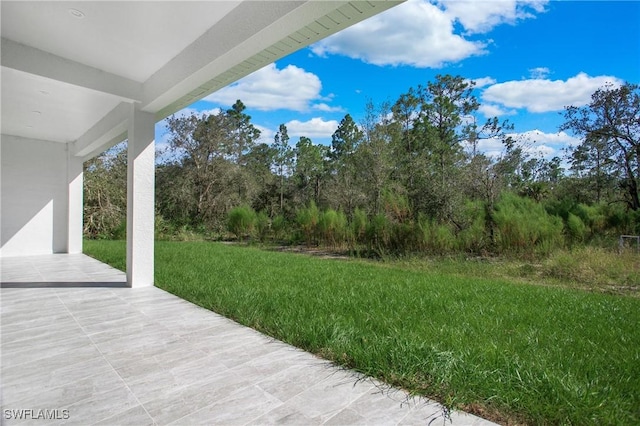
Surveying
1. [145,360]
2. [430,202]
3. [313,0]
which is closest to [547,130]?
[430,202]

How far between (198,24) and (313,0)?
1.62 metres

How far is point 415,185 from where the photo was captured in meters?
10.3

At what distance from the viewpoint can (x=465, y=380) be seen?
2158 mm

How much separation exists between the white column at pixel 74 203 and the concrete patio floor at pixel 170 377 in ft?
18.5

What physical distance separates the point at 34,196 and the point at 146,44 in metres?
6.97

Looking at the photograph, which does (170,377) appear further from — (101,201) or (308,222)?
(101,201)

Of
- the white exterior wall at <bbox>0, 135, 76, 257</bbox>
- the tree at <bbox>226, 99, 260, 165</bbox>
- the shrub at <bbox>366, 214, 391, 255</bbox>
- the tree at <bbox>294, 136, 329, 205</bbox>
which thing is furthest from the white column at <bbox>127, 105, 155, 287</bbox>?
the tree at <bbox>226, 99, 260, 165</bbox>

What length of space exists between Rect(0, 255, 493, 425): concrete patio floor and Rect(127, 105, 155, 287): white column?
1.35 meters

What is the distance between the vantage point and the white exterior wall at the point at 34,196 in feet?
26.3

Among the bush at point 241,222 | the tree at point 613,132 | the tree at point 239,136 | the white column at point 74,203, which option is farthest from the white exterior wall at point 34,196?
the tree at point 613,132

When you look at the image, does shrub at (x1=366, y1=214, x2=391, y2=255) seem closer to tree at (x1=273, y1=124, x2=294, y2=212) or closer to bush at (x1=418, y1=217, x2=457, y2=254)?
bush at (x1=418, y1=217, x2=457, y2=254)

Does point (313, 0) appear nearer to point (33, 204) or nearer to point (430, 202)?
point (430, 202)

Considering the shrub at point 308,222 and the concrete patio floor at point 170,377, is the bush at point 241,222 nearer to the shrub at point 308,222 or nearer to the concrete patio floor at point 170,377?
the shrub at point 308,222

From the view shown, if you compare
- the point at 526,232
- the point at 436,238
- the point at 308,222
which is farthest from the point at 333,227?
the point at 526,232
